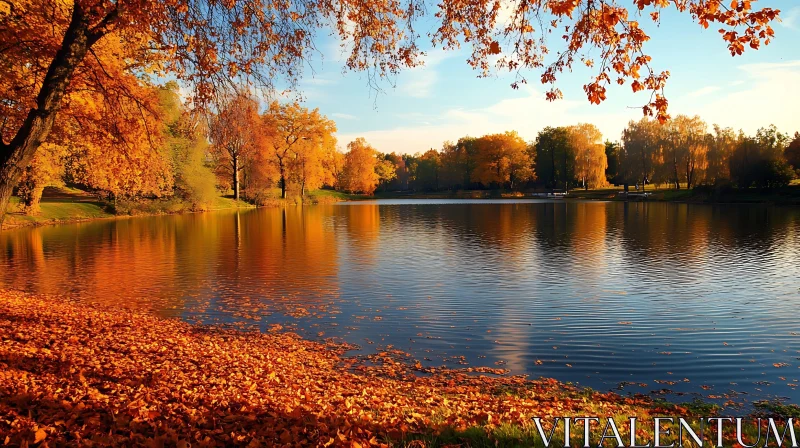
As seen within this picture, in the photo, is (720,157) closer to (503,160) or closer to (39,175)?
(503,160)

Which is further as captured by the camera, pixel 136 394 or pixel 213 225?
pixel 213 225

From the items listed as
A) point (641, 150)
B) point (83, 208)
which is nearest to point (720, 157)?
point (641, 150)

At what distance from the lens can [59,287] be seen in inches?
579

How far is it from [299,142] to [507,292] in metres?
56.2

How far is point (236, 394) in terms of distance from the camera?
5922 millimetres

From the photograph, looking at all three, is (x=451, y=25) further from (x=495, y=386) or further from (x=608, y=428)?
(x=608, y=428)

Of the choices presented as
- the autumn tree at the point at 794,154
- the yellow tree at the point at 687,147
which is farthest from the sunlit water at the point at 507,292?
the yellow tree at the point at 687,147

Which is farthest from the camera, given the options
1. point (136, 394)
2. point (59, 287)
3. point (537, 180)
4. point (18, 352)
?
point (537, 180)

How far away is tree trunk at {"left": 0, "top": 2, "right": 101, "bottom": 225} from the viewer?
23.6ft

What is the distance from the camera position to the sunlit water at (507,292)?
28.0 feet

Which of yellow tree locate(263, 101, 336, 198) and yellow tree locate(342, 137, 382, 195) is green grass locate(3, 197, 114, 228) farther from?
yellow tree locate(342, 137, 382, 195)

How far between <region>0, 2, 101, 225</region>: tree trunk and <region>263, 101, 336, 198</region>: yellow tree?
5732 centimetres

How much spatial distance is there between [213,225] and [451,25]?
104 feet

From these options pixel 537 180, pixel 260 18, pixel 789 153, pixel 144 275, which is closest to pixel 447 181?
pixel 537 180
